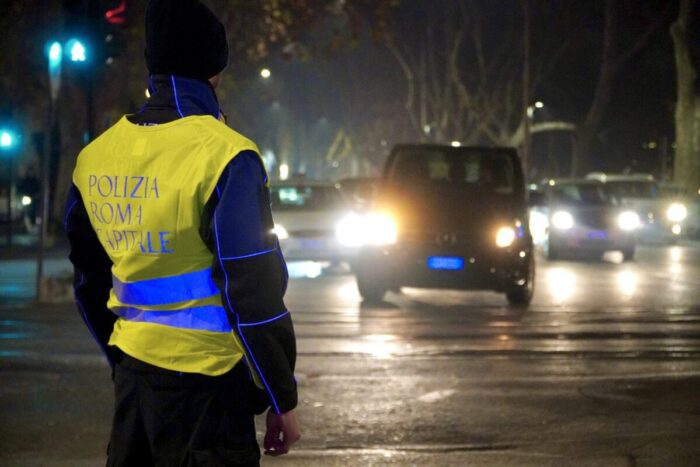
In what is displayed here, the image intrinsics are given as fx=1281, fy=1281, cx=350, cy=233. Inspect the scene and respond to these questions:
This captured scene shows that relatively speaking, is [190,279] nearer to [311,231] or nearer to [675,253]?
[311,231]

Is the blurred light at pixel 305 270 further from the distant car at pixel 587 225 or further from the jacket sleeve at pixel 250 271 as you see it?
the jacket sleeve at pixel 250 271

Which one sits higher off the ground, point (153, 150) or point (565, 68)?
point (565, 68)

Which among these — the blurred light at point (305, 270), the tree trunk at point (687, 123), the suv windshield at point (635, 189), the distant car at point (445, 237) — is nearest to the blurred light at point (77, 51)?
the distant car at point (445, 237)

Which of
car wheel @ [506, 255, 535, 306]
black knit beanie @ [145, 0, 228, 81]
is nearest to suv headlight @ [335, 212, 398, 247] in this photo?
car wheel @ [506, 255, 535, 306]

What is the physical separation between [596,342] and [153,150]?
9375 millimetres

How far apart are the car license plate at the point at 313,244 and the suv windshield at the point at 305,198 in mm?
788

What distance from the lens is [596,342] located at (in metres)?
12.3

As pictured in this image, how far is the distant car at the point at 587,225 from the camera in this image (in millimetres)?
25812

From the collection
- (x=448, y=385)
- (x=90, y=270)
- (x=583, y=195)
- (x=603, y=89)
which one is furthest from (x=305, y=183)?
(x=603, y=89)

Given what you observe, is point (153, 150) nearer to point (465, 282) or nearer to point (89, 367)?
point (89, 367)

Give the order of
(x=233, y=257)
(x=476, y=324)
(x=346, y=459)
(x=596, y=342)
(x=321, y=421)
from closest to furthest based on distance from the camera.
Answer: (x=233, y=257)
(x=346, y=459)
(x=321, y=421)
(x=596, y=342)
(x=476, y=324)

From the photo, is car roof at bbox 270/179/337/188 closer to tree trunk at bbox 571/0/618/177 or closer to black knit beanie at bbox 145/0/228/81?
black knit beanie at bbox 145/0/228/81

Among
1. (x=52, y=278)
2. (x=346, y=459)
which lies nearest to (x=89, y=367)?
(x=346, y=459)

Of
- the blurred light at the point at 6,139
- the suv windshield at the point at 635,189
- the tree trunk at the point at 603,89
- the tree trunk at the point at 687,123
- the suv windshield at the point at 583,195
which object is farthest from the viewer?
the tree trunk at the point at 603,89
